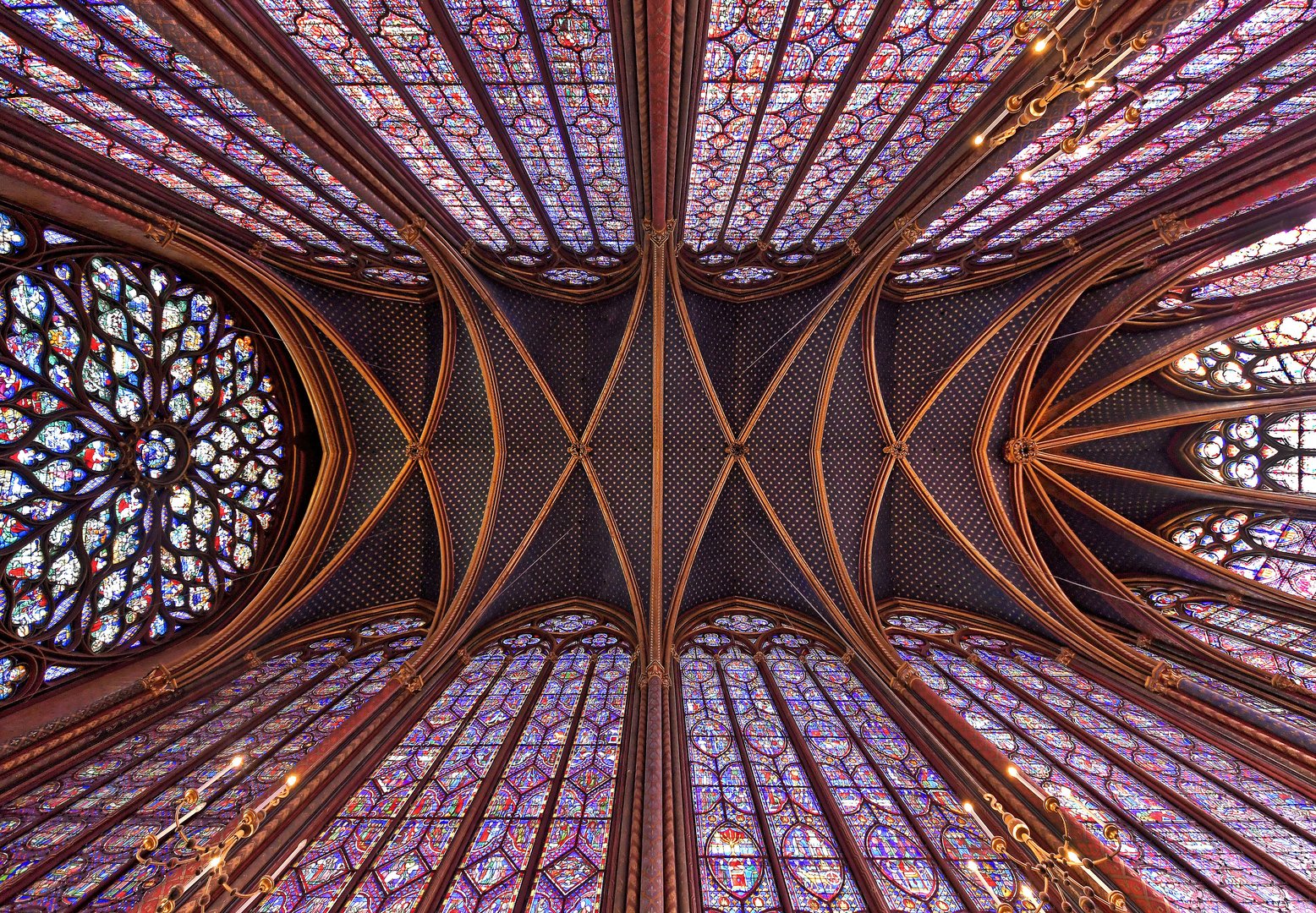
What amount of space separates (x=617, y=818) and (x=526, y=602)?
6.32 metres

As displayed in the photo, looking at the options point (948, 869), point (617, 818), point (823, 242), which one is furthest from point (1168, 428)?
point (617, 818)

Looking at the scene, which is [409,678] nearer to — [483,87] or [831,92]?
[483,87]

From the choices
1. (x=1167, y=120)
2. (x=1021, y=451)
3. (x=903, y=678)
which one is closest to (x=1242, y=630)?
(x=1021, y=451)

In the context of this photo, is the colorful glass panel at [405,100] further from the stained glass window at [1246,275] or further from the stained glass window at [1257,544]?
the stained glass window at [1257,544]

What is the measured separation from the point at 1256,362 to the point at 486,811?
15.5m

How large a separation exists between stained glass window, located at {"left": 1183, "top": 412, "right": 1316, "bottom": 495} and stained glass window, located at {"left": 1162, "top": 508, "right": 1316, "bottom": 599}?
647 millimetres

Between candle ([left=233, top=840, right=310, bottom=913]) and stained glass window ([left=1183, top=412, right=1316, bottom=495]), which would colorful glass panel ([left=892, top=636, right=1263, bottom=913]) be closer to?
candle ([left=233, top=840, right=310, bottom=913])

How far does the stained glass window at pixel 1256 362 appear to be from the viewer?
10.7 m

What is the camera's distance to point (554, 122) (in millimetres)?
7027

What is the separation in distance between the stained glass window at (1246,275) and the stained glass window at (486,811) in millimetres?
11995

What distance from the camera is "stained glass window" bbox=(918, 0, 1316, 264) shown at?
5.91m

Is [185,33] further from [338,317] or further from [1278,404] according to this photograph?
[1278,404]

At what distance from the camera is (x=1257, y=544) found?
10914 mm

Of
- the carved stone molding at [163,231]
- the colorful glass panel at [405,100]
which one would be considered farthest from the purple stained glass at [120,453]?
the colorful glass panel at [405,100]
